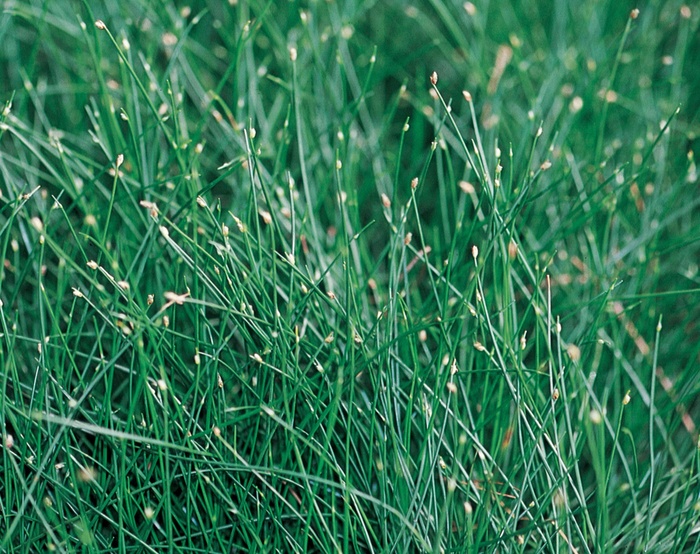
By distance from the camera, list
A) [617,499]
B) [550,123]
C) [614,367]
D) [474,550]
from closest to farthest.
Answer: [474,550] → [617,499] → [614,367] → [550,123]

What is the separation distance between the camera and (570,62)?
49.9 inches

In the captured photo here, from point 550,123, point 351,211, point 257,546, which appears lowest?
point 257,546

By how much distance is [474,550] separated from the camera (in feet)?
2.46

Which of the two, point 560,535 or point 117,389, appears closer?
point 560,535

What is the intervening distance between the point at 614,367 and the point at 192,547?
612mm

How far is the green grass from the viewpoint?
2.58ft

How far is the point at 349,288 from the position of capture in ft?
2.57

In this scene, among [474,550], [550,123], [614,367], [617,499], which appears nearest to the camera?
[474,550]

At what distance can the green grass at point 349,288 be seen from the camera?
787 mm

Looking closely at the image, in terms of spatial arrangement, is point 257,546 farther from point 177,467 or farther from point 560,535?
point 560,535

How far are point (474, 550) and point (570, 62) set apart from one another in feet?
2.98

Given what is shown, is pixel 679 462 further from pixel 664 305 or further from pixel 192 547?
pixel 192 547

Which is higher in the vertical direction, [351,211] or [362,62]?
[362,62]

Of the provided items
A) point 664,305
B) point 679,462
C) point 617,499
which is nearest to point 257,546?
point 617,499
